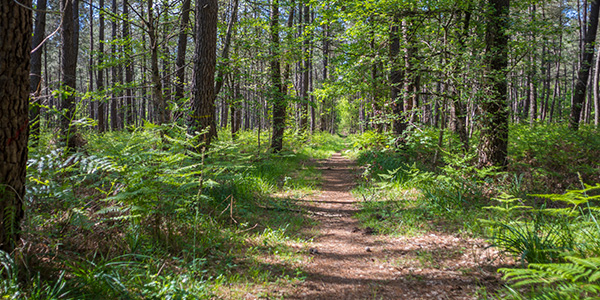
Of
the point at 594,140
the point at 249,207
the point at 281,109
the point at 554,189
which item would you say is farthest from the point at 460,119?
the point at 281,109

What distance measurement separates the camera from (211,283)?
2699 millimetres

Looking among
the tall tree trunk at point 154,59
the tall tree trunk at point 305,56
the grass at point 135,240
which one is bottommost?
the grass at point 135,240

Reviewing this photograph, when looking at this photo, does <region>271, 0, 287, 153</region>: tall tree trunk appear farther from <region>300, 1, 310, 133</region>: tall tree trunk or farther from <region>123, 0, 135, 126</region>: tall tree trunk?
<region>123, 0, 135, 126</region>: tall tree trunk

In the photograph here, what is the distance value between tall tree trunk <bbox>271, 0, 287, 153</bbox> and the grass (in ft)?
Answer: 20.9

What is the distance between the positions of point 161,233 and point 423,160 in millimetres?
7895

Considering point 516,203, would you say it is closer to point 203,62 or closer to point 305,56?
point 203,62

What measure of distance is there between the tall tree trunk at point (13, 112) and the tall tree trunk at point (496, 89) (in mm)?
6512

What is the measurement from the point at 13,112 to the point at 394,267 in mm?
3791

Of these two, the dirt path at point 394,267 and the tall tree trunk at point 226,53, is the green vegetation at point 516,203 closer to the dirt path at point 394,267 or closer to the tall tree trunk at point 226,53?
the dirt path at point 394,267

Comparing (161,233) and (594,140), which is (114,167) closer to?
(161,233)

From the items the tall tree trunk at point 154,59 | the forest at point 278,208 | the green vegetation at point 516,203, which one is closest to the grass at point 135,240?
the forest at point 278,208

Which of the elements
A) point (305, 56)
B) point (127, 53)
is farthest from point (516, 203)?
point (127, 53)

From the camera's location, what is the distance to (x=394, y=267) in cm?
334

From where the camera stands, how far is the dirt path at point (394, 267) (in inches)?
109
